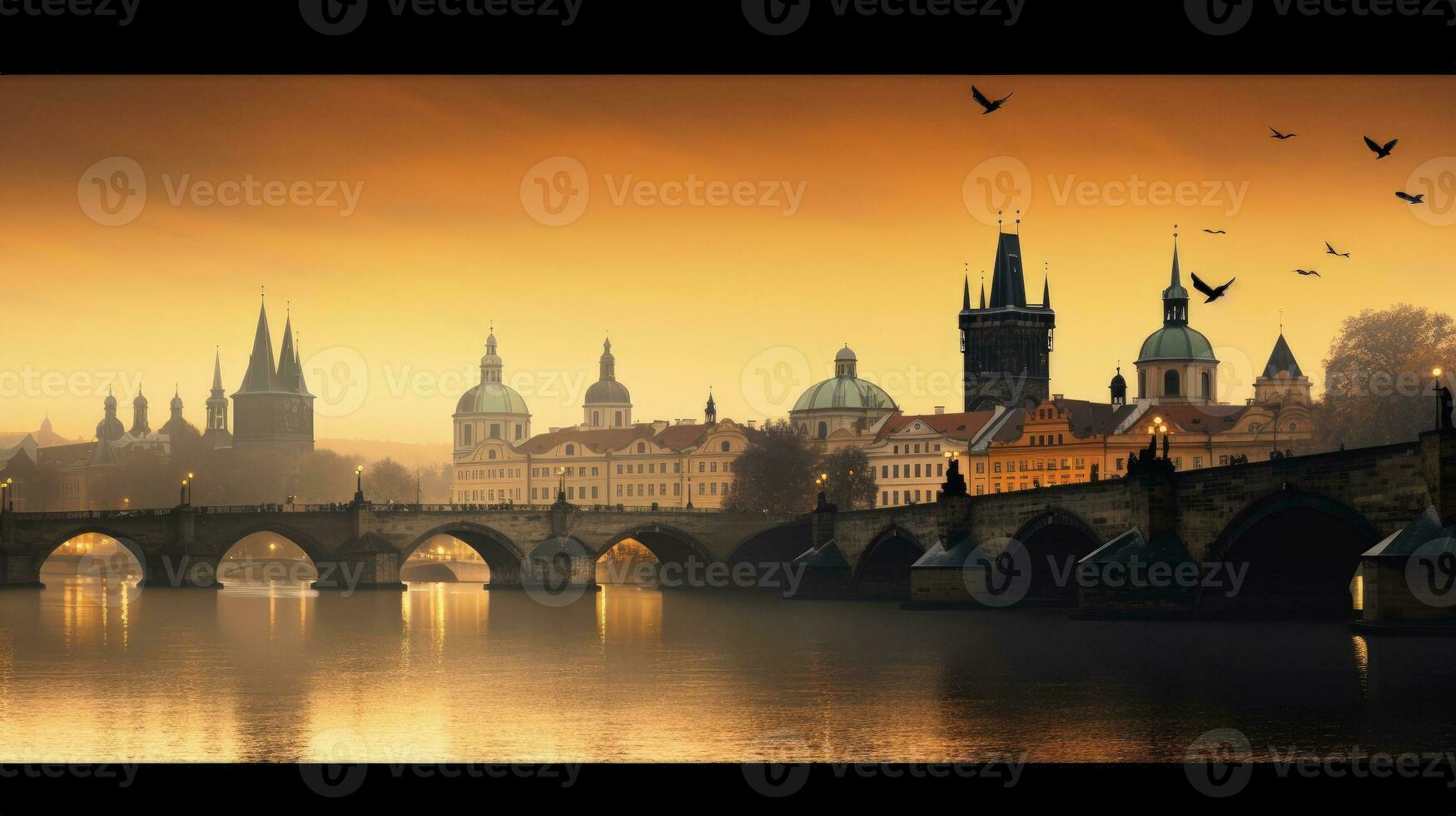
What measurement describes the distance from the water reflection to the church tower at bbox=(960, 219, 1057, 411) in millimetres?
85733

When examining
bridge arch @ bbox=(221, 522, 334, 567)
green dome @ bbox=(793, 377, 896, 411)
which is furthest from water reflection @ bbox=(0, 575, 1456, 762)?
green dome @ bbox=(793, 377, 896, 411)

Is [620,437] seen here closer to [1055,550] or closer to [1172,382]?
[1172,382]

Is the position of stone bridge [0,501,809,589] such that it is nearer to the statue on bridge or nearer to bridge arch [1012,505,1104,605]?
the statue on bridge

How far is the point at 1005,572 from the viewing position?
68.9 metres

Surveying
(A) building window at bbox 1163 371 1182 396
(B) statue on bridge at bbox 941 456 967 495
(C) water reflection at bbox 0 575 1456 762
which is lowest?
(C) water reflection at bbox 0 575 1456 762

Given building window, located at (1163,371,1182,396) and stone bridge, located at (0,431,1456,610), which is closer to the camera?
stone bridge, located at (0,431,1456,610)

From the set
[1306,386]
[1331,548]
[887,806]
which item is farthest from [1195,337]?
[887,806]

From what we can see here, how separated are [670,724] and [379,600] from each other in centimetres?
5712

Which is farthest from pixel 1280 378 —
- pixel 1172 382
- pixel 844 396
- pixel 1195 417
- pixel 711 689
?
pixel 711 689

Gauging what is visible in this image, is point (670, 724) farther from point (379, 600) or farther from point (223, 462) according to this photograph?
point (223, 462)

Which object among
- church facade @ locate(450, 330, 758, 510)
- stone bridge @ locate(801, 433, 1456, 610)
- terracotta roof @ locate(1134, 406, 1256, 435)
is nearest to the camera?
stone bridge @ locate(801, 433, 1456, 610)

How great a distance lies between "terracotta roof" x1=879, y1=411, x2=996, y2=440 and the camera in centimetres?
14012

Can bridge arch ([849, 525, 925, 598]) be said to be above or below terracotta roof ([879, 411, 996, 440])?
below

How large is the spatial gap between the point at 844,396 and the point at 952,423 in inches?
835
